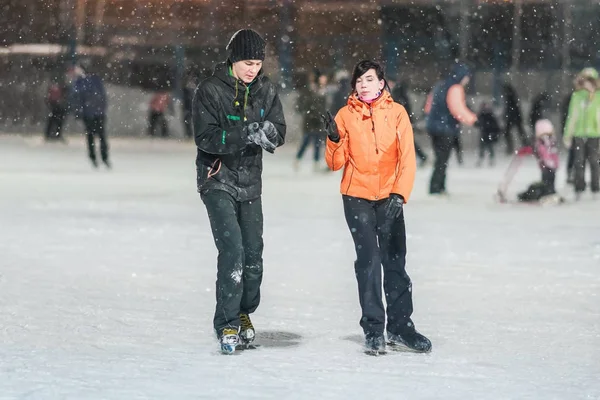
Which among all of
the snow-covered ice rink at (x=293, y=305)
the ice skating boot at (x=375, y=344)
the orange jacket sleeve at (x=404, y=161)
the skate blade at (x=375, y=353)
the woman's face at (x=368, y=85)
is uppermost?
the woman's face at (x=368, y=85)

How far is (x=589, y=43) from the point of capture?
39000mm

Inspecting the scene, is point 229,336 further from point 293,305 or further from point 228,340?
point 293,305

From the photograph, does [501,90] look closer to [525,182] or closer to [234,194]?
[525,182]

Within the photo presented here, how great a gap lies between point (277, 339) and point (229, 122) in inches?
41.3

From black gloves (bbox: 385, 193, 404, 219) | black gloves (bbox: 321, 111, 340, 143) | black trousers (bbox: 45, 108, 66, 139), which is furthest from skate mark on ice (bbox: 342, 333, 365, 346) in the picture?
black trousers (bbox: 45, 108, 66, 139)

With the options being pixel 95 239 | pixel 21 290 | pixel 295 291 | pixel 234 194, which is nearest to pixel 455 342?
pixel 234 194

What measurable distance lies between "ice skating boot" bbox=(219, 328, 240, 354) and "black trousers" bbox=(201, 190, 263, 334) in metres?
0.03

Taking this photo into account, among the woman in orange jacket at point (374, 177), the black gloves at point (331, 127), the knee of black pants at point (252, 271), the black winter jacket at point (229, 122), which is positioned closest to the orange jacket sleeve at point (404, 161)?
the woman in orange jacket at point (374, 177)

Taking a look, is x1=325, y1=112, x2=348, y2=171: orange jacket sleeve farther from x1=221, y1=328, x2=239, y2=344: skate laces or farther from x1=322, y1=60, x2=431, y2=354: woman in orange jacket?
x1=221, y1=328, x2=239, y2=344: skate laces

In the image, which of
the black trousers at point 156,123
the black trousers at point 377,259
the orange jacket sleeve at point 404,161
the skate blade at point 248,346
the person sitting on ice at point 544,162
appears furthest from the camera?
the black trousers at point 156,123

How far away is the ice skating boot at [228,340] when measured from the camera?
5918 millimetres

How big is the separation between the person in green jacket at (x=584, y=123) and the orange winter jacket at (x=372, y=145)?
9.70 meters

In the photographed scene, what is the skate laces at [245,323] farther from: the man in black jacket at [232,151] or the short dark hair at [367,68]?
the short dark hair at [367,68]

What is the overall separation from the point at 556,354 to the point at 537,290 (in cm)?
214
